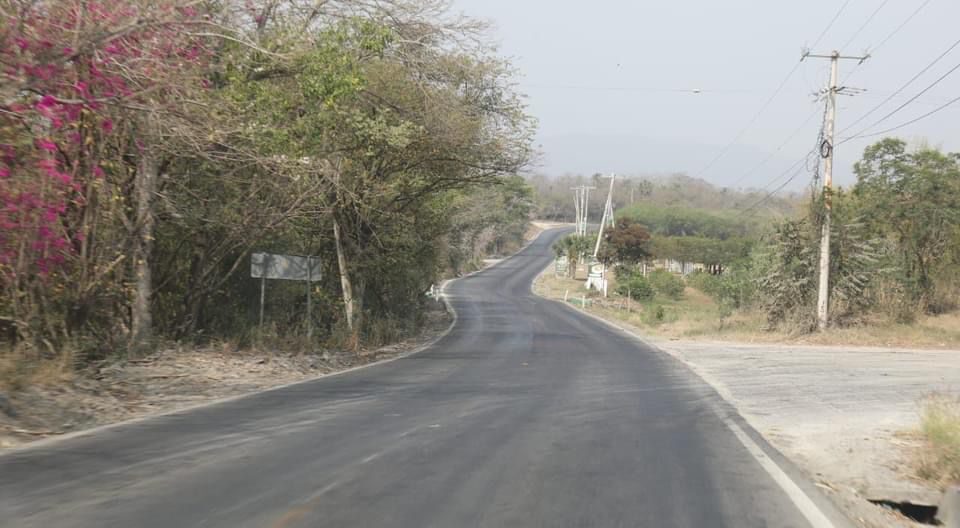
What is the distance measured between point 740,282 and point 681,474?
39794 mm

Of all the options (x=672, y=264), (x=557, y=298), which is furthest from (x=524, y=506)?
(x=672, y=264)

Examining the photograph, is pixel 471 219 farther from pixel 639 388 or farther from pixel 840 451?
pixel 840 451

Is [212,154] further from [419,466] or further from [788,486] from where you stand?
[788,486]

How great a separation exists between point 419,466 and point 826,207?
27.0m

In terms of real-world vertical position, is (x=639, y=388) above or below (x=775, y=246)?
below

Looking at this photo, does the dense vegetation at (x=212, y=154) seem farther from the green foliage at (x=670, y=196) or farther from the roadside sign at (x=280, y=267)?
the green foliage at (x=670, y=196)

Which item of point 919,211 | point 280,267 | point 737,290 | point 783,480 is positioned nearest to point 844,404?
point 783,480

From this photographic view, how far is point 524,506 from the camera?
267 inches

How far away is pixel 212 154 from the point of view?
45.6ft

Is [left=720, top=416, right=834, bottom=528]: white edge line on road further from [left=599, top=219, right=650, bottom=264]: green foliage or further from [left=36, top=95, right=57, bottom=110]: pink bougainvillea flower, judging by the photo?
[left=599, top=219, right=650, bottom=264]: green foliage

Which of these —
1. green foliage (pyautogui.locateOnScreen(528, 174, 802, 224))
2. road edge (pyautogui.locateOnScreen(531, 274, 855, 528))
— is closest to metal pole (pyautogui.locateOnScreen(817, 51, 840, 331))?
road edge (pyautogui.locateOnScreen(531, 274, 855, 528))

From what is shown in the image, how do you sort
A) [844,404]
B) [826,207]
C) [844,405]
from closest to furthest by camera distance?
[844,405], [844,404], [826,207]

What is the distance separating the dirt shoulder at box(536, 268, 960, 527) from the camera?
8.04 m

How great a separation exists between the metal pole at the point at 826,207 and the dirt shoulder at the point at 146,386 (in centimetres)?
1858
